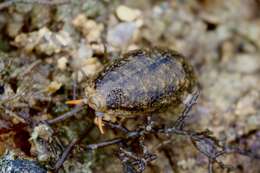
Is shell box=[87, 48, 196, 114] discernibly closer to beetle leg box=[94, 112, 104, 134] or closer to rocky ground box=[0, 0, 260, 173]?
beetle leg box=[94, 112, 104, 134]

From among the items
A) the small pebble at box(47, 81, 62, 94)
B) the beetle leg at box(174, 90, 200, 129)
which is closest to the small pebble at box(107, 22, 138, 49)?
the small pebble at box(47, 81, 62, 94)

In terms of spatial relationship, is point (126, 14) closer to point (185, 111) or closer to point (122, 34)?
point (122, 34)

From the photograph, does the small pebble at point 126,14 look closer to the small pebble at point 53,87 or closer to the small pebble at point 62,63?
the small pebble at point 62,63

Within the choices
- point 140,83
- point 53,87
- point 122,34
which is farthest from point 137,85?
point 122,34

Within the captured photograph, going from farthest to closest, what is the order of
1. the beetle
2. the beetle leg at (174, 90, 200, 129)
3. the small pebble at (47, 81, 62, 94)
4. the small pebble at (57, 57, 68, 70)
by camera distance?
1. the small pebble at (57, 57, 68, 70)
2. the small pebble at (47, 81, 62, 94)
3. the beetle leg at (174, 90, 200, 129)
4. the beetle

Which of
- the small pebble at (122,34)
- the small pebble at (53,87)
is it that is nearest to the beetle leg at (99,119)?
the small pebble at (53,87)

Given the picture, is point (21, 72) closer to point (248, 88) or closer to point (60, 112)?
point (60, 112)

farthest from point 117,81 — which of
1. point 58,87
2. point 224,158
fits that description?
point 224,158
